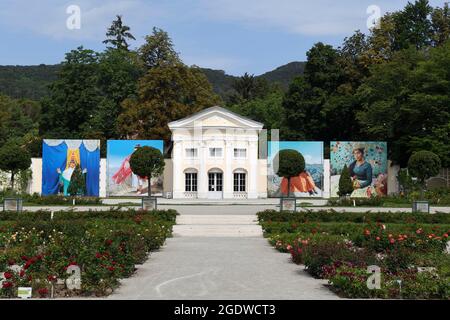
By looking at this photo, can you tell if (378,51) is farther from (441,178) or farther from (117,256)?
(117,256)

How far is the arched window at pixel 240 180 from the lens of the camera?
1889 inches

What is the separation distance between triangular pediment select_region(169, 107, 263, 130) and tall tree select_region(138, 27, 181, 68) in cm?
1533

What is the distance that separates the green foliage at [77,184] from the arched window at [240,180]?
1194 cm

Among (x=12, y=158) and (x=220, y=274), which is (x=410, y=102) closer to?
(x=12, y=158)

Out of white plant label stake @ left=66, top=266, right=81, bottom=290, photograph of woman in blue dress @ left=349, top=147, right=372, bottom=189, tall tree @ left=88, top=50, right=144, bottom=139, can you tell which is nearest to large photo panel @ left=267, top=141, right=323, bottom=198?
photograph of woman in blue dress @ left=349, top=147, right=372, bottom=189

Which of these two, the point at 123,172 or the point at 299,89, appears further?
the point at 299,89

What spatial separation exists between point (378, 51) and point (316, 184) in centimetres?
1696

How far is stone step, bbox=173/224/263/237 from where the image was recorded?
21.5m

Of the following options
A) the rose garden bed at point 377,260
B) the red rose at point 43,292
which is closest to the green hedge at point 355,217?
the rose garden bed at point 377,260

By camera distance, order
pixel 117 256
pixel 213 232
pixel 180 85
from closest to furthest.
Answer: pixel 117 256
pixel 213 232
pixel 180 85

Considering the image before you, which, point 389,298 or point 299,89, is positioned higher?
point 299,89

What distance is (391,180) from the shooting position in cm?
4922

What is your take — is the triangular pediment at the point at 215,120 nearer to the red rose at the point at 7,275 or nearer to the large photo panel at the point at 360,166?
the large photo panel at the point at 360,166
